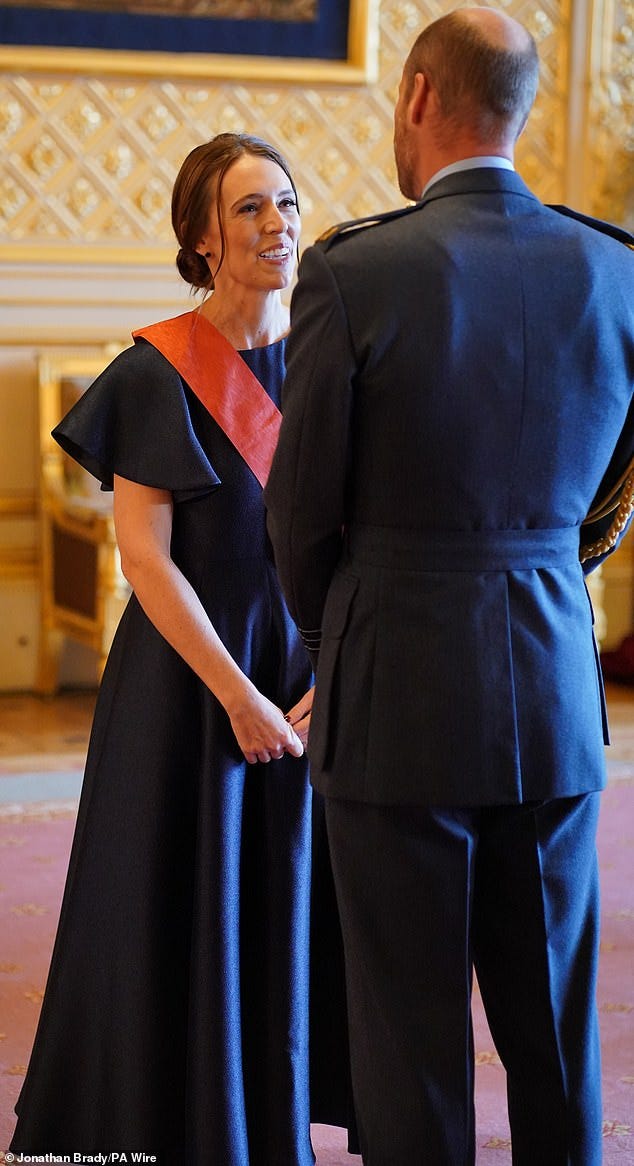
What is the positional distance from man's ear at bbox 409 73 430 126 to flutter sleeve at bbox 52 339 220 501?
573 mm

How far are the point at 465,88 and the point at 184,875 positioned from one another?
1.07 meters

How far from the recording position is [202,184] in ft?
6.53

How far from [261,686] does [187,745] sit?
0.13 meters

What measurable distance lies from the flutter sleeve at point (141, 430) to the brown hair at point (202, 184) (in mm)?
150

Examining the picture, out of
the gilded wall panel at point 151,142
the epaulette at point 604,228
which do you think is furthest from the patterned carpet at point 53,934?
the gilded wall panel at point 151,142

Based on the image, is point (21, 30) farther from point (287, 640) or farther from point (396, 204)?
point (287, 640)

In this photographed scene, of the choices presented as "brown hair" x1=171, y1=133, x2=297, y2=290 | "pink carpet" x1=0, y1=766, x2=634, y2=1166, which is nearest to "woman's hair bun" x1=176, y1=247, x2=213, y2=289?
"brown hair" x1=171, y1=133, x2=297, y2=290

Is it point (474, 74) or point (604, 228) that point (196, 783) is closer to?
point (604, 228)

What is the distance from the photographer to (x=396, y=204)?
5.64 meters

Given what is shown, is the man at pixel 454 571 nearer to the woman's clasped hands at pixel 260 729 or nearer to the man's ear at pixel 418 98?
the man's ear at pixel 418 98

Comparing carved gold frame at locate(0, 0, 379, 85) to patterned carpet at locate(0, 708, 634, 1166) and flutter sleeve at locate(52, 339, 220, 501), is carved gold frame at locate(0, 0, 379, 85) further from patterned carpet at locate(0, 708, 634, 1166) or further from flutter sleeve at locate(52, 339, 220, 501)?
flutter sleeve at locate(52, 339, 220, 501)

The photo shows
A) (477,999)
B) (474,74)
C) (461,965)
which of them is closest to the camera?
(474,74)

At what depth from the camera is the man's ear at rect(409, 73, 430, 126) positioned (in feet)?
4.81

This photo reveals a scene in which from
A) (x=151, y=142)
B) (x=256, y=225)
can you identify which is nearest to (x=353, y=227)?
(x=256, y=225)
